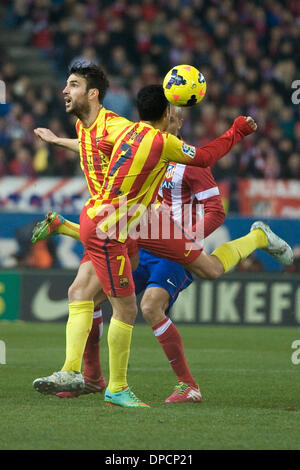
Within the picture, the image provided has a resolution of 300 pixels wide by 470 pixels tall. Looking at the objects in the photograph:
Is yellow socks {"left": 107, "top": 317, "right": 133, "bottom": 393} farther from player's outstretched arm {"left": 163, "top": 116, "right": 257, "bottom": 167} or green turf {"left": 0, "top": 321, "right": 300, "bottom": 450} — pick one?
player's outstretched arm {"left": 163, "top": 116, "right": 257, "bottom": 167}

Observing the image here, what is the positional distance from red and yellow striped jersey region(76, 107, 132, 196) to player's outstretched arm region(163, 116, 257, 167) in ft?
1.18

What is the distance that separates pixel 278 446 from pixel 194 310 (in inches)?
337

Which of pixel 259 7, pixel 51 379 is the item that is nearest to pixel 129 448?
pixel 51 379

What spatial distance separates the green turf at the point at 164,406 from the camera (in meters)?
5.05

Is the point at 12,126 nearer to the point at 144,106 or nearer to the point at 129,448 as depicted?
the point at 144,106

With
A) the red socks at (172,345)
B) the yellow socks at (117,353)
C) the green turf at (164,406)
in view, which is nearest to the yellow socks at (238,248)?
the red socks at (172,345)

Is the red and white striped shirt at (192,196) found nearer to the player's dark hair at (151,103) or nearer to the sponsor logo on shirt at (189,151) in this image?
the player's dark hair at (151,103)

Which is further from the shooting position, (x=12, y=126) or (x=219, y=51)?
(x=219, y=51)

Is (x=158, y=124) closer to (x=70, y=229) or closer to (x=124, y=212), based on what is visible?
(x=124, y=212)

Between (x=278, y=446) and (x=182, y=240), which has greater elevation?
(x=182, y=240)

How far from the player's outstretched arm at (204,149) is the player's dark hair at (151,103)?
0.29m

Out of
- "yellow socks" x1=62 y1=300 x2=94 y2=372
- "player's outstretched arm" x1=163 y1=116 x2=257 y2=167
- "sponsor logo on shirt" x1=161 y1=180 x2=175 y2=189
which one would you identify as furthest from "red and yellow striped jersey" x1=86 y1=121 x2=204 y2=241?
"sponsor logo on shirt" x1=161 y1=180 x2=175 y2=189

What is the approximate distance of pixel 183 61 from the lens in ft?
63.0

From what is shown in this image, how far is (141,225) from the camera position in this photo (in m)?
6.60
